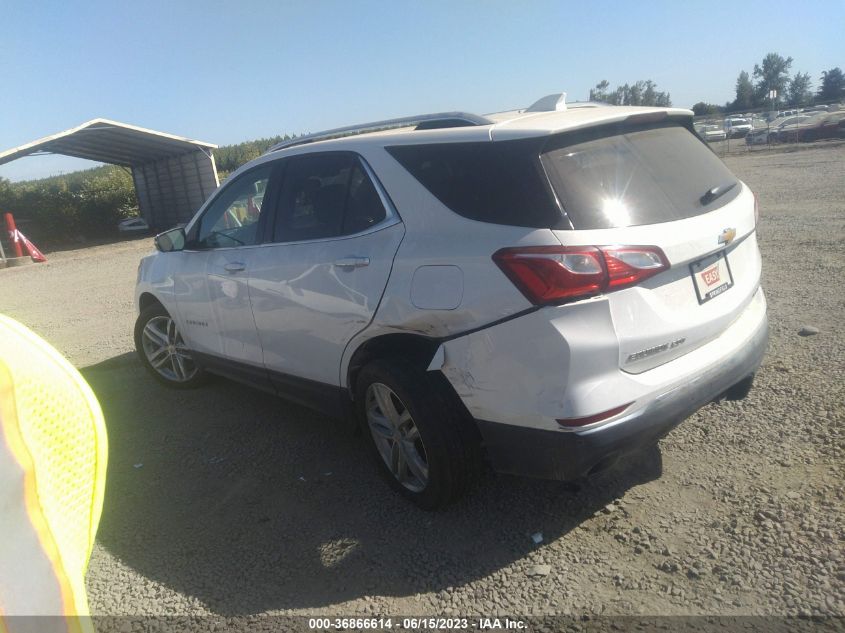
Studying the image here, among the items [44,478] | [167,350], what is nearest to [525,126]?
[44,478]

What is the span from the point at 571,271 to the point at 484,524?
1353mm

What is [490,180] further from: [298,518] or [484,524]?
[298,518]

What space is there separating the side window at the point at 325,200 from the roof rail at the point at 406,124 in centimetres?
30

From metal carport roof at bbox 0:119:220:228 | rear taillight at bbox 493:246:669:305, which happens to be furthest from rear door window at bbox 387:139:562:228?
metal carport roof at bbox 0:119:220:228

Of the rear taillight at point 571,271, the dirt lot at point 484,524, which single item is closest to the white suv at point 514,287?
the rear taillight at point 571,271

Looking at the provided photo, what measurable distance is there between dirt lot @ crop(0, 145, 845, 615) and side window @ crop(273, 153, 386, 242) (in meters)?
1.37

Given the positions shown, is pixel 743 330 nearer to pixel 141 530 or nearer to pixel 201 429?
pixel 141 530

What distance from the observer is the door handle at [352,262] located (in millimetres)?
3340

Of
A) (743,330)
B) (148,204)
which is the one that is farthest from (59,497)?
(148,204)

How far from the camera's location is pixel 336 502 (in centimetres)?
360

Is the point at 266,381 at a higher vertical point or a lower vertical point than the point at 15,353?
lower

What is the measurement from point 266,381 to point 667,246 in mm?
2567

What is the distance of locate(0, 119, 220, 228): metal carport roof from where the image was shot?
21.0 metres

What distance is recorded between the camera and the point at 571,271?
→ 104 inches
